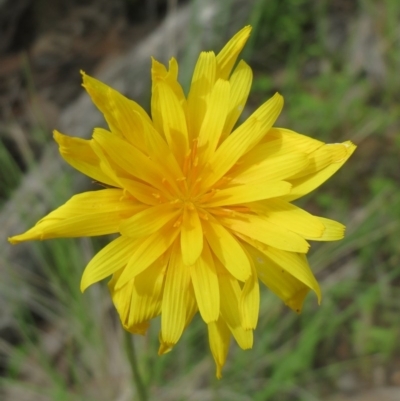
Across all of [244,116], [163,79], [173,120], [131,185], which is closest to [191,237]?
[131,185]

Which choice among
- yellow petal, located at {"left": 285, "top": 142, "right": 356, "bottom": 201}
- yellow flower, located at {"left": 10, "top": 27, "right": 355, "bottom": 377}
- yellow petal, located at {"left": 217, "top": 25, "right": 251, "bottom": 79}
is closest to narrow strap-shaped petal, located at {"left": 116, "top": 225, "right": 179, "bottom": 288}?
yellow flower, located at {"left": 10, "top": 27, "right": 355, "bottom": 377}

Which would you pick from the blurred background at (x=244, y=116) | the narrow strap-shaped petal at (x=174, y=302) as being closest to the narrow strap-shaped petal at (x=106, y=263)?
the narrow strap-shaped petal at (x=174, y=302)

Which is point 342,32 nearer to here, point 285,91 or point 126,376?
point 285,91

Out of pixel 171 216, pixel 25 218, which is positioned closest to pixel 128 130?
pixel 171 216

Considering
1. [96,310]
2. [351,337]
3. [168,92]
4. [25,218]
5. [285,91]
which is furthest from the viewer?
[285,91]

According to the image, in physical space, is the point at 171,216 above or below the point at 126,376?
above

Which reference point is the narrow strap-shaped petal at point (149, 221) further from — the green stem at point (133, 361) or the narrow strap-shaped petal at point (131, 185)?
the green stem at point (133, 361)

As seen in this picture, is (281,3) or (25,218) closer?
(25,218)
